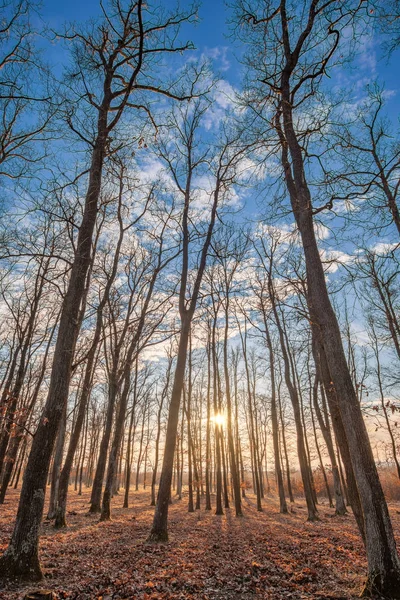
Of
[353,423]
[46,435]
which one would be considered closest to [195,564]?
[46,435]

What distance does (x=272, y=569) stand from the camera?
6.00 m

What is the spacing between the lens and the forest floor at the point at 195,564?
4617 mm

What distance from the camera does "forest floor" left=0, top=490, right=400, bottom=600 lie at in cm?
462

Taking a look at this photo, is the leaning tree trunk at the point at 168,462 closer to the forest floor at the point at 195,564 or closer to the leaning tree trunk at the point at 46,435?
the forest floor at the point at 195,564

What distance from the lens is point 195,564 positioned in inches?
246

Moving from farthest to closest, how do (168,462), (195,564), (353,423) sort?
1. (168,462)
2. (195,564)
3. (353,423)

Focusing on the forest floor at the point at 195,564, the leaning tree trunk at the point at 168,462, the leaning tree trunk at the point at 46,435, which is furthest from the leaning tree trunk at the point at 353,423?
the leaning tree trunk at the point at 168,462

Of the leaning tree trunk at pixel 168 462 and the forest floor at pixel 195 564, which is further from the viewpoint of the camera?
the leaning tree trunk at pixel 168 462

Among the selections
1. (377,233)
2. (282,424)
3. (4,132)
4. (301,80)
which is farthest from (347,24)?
(282,424)

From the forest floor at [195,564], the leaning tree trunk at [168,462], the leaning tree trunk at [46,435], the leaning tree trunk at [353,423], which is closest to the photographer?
the leaning tree trunk at [353,423]

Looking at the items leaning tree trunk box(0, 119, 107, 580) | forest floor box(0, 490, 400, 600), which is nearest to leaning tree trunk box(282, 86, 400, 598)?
forest floor box(0, 490, 400, 600)

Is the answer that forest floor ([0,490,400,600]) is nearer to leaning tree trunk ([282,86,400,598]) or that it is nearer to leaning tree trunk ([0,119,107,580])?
leaning tree trunk ([0,119,107,580])

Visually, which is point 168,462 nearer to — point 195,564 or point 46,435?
point 195,564

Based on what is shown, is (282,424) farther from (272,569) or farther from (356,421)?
(356,421)
